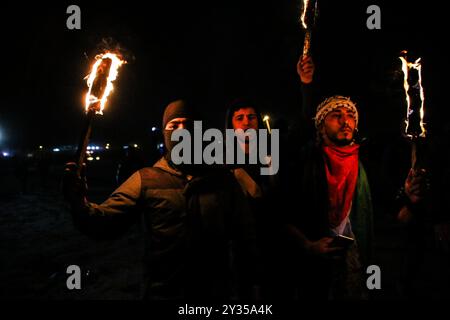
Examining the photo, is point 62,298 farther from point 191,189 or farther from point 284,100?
point 284,100

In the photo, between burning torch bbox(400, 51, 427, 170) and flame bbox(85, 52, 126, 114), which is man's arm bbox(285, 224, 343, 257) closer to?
burning torch bbox(400, 51, 427, 170)

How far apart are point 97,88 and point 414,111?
2656mm

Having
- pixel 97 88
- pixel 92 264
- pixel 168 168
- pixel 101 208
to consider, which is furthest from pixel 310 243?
pixel 92 264

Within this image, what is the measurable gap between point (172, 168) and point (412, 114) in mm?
2168

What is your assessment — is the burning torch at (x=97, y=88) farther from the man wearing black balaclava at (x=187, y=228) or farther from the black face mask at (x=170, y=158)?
the black face mask at (x=170, y=158)

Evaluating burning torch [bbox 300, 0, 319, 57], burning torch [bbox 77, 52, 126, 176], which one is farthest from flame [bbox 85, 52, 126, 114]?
burning torch [bbox 300, 0, 319, 57]

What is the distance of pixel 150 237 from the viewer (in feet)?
8.13

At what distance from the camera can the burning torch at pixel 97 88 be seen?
208 cm

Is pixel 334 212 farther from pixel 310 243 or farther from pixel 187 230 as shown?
pixel 187 230

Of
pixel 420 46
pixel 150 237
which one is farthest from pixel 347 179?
pixel 420 46

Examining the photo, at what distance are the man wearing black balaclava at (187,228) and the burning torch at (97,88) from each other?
1.64 ft

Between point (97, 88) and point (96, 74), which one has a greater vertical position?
point (96, 74)

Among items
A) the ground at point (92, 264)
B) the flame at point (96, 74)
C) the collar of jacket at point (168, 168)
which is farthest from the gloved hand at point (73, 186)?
the ground at point (92, 264)

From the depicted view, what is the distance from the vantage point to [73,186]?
2104 mm
